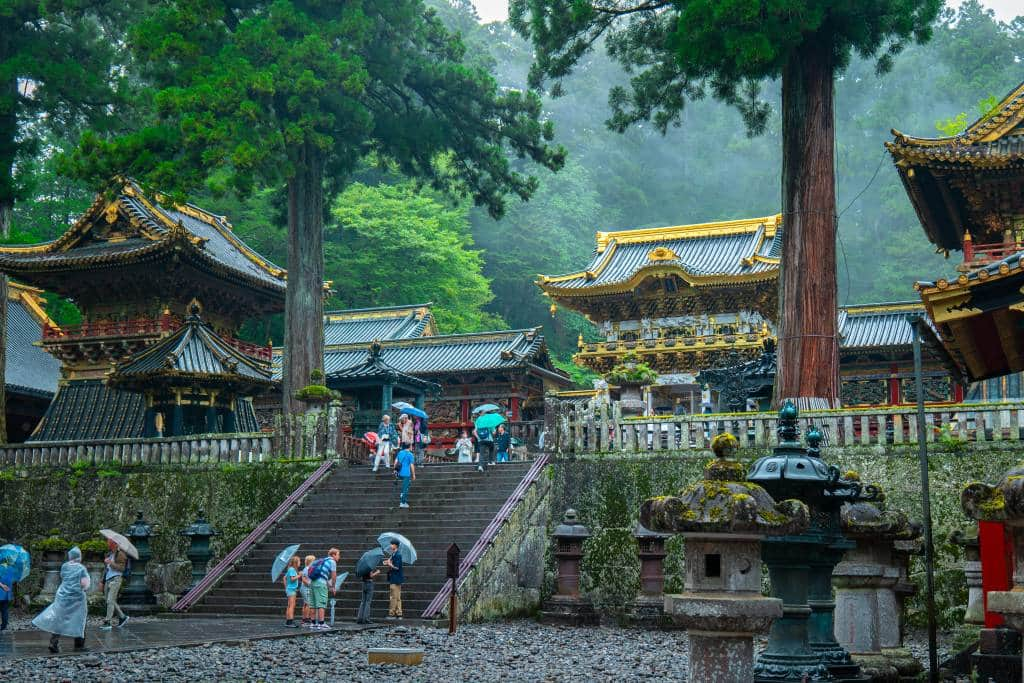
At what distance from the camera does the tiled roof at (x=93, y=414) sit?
33188 mm

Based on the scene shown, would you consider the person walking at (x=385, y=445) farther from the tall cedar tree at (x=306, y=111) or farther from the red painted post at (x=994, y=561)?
the red painted post at (x=994, y=561)

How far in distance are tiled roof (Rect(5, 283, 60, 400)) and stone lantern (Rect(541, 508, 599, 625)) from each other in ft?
74.3

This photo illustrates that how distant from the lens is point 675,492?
63.2ft

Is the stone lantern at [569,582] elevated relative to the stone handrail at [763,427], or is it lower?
lower

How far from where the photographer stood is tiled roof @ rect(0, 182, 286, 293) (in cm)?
3127

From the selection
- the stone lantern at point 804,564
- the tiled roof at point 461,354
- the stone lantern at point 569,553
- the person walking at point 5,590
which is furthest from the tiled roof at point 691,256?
the stone lantern at point 804,564

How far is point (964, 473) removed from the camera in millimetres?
17766

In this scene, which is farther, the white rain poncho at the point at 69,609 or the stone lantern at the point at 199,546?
the stone lantern at the point at 199,546

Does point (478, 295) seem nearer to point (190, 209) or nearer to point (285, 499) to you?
point (190, 209)

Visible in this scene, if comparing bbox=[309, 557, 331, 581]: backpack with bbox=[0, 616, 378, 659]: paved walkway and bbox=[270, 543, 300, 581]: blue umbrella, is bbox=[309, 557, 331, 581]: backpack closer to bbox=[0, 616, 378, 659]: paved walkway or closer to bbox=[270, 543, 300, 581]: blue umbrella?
bbox=[270, 543, 300, 581]: blue umbrella

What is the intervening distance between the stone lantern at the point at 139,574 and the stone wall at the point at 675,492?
22.8ft

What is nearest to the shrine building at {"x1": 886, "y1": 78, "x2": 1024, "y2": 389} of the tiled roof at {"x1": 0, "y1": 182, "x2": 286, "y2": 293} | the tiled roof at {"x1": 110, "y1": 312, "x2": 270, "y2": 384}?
the tiled roof at {"x1": 110, "y1": 312, "x2": 270, "y2": 384}

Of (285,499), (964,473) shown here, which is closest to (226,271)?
(285,499)

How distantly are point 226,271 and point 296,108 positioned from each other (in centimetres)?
804
